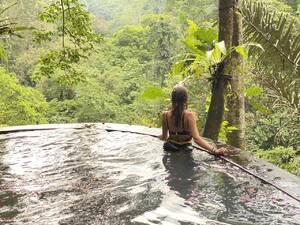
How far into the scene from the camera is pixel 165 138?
19.6ft

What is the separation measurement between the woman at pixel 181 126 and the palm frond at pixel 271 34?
277cm

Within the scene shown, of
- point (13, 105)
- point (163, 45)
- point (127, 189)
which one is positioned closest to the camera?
point (127, 189)

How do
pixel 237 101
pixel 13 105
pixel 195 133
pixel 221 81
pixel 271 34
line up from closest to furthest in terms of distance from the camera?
pixel 195 133 < pixel 221 81 < pixel 237 101 < pixel 271 34 < pixel 13 105

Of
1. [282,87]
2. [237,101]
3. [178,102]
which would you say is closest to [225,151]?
[178,102]

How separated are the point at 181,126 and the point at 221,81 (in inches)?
45.6

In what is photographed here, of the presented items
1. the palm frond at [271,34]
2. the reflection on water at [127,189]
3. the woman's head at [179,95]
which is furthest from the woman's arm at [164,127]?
the palm frond at [271,34]

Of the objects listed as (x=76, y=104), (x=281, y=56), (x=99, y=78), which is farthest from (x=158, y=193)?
(x=99, y=78)

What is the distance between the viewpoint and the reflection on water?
357 cm

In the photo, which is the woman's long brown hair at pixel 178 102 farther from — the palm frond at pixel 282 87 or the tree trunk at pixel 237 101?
the palm frond at pixel 282 87

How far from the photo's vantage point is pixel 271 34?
7449 millimetres

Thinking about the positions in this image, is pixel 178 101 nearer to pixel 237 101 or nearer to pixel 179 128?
pixel 179 128

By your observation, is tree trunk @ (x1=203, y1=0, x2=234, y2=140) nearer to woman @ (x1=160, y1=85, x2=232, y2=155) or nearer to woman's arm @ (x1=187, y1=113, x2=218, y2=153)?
woman @ (x1=160, y1=85, x2=232, y2=155)

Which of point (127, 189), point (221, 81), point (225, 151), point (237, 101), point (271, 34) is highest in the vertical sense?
point (271, 34)

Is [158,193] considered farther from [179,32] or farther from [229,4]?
[179,32]
